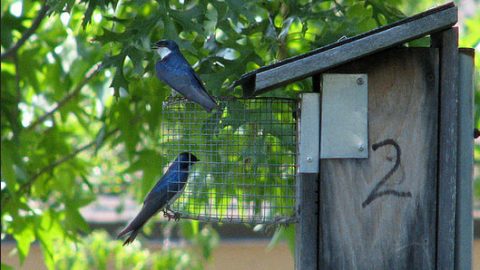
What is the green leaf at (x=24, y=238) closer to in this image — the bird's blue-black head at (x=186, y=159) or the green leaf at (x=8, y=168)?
the green leaf at (x=8, y=168)

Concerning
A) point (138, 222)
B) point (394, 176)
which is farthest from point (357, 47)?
point (138, 222)

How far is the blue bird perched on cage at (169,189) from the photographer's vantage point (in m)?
3.94

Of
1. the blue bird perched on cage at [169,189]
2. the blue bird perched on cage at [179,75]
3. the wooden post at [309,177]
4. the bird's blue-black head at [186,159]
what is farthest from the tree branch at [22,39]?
the wooden post at [309,177]

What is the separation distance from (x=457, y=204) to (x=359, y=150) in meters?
0.38

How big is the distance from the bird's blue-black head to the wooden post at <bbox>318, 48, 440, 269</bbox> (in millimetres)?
1007

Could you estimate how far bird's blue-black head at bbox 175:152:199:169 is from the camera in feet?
12.9

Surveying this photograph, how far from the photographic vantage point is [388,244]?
3082 millimetres

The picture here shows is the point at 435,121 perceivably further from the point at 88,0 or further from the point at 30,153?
the point at 30,153

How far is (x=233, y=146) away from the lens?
153 inches

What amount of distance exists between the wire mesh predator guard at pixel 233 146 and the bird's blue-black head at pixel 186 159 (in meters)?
0.03

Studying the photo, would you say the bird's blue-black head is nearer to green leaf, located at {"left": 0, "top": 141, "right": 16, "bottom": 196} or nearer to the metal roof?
the metal roof

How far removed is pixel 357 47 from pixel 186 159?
1.26 metres

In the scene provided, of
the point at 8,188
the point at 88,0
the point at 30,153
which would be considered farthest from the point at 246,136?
the point at 30,153

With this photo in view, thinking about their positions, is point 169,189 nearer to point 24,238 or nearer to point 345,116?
point 345,116
